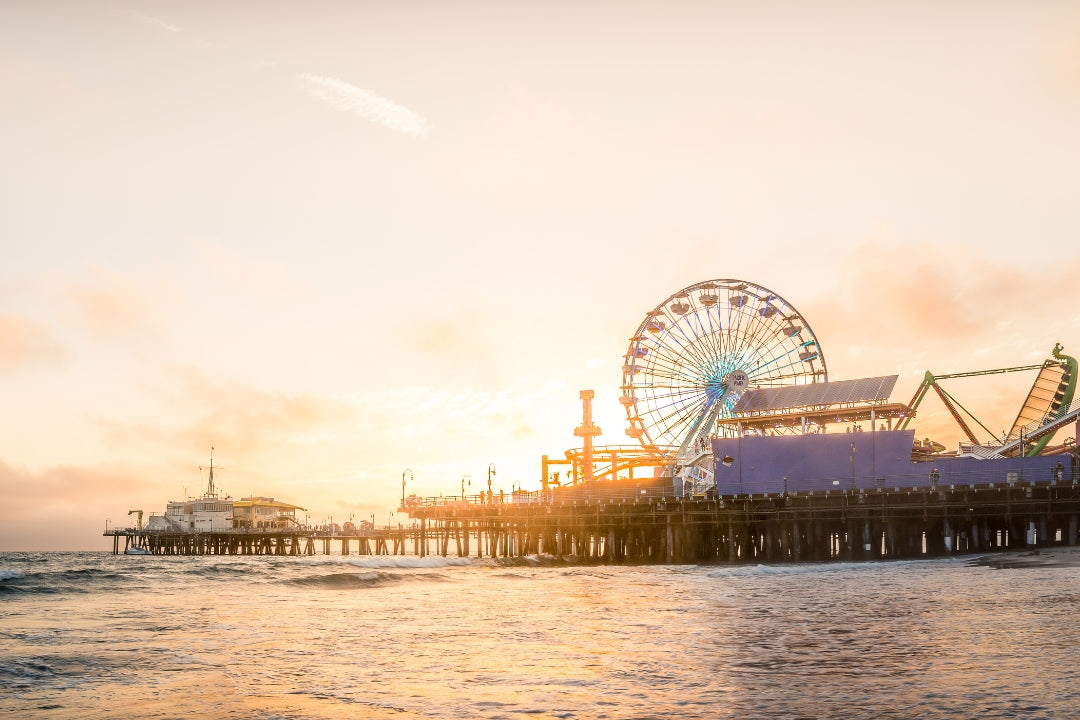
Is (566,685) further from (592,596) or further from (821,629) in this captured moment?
(592,596)

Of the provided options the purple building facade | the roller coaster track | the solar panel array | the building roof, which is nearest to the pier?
the purple building facade

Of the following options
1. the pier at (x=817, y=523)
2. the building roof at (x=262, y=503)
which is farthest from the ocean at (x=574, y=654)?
the building roof at (x=262, y=503)

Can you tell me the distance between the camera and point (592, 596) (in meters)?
33.9

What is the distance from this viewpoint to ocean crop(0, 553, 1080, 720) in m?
13.2

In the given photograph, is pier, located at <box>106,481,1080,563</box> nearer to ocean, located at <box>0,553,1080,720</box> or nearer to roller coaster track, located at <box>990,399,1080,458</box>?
roller coaster track, located at <box>990,399,1080,458</box>

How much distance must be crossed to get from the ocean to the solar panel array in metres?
40.7

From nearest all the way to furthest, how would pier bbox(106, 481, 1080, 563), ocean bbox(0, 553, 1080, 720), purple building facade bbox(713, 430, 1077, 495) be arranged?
ocean bbox(0, 553, 1080, 720) < pier bbox(106, 481, 1080, 563) < purple building facade bbox(713, 430, 1077, 495)

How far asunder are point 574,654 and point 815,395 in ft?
215

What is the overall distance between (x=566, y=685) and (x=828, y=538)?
176 ft

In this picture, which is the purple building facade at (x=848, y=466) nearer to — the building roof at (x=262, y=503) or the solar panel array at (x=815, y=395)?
the solar panel array at (x=815, y=395)

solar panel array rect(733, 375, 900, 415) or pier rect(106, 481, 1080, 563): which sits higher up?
solar panel array rect(733, 375, 900, 415)

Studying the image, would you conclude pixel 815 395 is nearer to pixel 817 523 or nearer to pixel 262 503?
pixel 817 523

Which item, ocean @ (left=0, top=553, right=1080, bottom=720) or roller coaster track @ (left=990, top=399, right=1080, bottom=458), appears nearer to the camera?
ocean @ (left=0, top=553, right=1080, bottom=720)

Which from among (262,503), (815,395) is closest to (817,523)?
(815,395)
